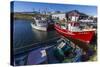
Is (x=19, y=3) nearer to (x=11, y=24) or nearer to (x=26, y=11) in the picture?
(x=26, y=11)

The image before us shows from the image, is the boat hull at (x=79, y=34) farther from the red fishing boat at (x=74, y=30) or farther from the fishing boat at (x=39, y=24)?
the fishing boat at (x=39, y=24)

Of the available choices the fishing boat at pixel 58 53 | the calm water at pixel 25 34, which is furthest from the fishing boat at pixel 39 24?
the fishing boat at pixel 58 53

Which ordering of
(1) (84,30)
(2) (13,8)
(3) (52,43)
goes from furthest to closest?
(1) (84,30), (3) (52,43), (2) (13,8)

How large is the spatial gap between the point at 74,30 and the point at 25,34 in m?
0.48

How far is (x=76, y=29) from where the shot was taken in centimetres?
178

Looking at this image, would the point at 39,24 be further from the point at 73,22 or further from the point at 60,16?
the point at 73,22

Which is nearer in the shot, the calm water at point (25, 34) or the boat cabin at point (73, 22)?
the calm water at point (25, 34)

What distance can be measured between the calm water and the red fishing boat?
0.16 metres

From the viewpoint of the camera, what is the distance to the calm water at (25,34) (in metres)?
1.57

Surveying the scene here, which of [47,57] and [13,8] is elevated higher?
[13,8]

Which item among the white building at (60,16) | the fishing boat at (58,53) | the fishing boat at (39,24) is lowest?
the fishing boat at (58,53)

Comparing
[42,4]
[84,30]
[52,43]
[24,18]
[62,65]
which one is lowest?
[62,65]

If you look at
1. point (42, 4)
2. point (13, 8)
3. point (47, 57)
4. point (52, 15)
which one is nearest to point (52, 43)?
point (47, 57)

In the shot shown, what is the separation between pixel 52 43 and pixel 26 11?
1.23ft
